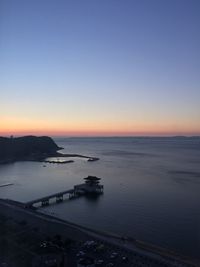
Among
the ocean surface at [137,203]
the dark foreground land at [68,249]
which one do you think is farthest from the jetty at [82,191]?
the dark foreground land at [68,249]

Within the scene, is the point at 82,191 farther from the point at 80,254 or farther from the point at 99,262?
the point at 99,262

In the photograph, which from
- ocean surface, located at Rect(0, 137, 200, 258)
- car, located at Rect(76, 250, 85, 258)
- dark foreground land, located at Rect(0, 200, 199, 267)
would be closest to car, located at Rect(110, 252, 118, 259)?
dark foreground land, located at Rect(0, 200, 199, 267)

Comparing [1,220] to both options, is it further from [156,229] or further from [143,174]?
[143,174]

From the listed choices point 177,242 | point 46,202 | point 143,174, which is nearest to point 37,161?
point 143,174

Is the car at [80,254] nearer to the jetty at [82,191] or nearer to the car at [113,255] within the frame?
the car at [113,255]

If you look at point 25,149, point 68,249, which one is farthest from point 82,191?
point 25,149
